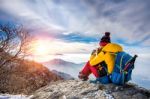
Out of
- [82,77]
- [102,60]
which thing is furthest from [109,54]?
[82,77]

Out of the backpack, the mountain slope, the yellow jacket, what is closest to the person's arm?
the yellow jacket

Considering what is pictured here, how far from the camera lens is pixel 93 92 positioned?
626 cm

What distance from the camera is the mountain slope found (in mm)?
6008

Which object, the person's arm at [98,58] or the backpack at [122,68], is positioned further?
the person's arm at [98,58]

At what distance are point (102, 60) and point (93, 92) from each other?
0.79 meters

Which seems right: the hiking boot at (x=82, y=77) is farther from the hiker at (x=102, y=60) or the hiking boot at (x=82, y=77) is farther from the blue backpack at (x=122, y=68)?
the blue backpack at (x=122, y=68)

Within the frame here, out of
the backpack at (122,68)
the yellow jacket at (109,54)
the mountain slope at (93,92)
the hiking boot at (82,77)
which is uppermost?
the yellow jacket at (109,54)

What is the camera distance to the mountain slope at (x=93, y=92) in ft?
19.7

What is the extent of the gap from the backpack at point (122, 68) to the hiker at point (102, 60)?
120 mm

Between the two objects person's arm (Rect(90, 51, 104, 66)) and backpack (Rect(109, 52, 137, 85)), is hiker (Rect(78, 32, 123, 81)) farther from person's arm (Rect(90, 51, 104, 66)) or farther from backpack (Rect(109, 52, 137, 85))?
backpack (Rect(109, 52, 137, 85))

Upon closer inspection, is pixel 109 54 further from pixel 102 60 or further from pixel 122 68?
pixel 122 68

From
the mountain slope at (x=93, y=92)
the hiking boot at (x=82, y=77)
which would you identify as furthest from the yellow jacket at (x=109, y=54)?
the hiking boot at (x=82, y=77)

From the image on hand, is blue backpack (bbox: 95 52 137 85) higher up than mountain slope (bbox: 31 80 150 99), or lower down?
higher up

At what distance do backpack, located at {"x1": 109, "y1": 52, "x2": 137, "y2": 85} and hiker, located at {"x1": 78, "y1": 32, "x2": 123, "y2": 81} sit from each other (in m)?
0.12
